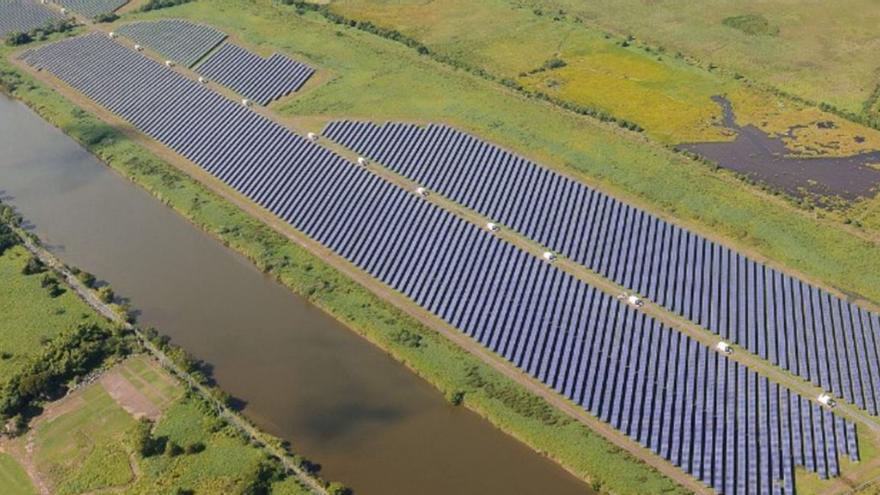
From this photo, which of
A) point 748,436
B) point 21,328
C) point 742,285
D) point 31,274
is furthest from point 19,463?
point 742,285

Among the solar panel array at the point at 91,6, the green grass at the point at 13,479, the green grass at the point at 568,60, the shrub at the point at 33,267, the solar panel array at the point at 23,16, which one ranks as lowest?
the green grass at the point at 568,60

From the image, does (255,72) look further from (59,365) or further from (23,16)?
(59,365)

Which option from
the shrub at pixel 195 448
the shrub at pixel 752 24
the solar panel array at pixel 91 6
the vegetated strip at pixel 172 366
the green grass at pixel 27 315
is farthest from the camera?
the solar panel array at pixel 91 6

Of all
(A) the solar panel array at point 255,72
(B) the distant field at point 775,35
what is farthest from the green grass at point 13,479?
(B) the distant field at point 775,35

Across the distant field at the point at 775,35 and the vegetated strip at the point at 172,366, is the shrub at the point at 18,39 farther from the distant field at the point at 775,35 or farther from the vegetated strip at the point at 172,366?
the distant field at the point at 775,35

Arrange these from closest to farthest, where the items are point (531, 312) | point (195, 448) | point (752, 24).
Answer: point (195, 448) → point (531, 312) → point (752, 24)

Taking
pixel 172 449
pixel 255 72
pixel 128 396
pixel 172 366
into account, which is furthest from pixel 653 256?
pixel 255 72
